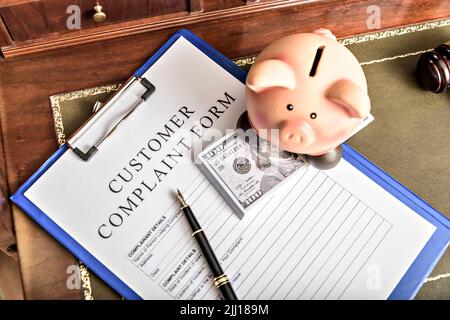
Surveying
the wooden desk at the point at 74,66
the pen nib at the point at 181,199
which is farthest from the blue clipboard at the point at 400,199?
the pen nib at the point at 181,199

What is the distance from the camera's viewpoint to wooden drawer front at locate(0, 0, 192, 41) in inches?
24.6

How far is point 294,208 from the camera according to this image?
63cm

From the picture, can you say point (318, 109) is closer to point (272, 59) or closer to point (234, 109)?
point (272, 59)

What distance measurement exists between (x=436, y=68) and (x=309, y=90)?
275mm

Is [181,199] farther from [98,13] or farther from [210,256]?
[98,13]

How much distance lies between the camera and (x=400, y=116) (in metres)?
0.69

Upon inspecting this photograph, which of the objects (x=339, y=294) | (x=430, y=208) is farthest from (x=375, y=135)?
(x=339, y=294)

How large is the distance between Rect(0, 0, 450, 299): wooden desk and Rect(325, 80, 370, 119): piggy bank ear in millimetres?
259

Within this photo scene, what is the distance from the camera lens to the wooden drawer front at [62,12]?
63 centimetres

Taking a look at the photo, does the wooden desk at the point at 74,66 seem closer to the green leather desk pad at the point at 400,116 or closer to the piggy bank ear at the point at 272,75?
the green leather desk pad at the point at 400,116

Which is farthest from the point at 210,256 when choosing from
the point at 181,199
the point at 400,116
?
the point at 400,116
